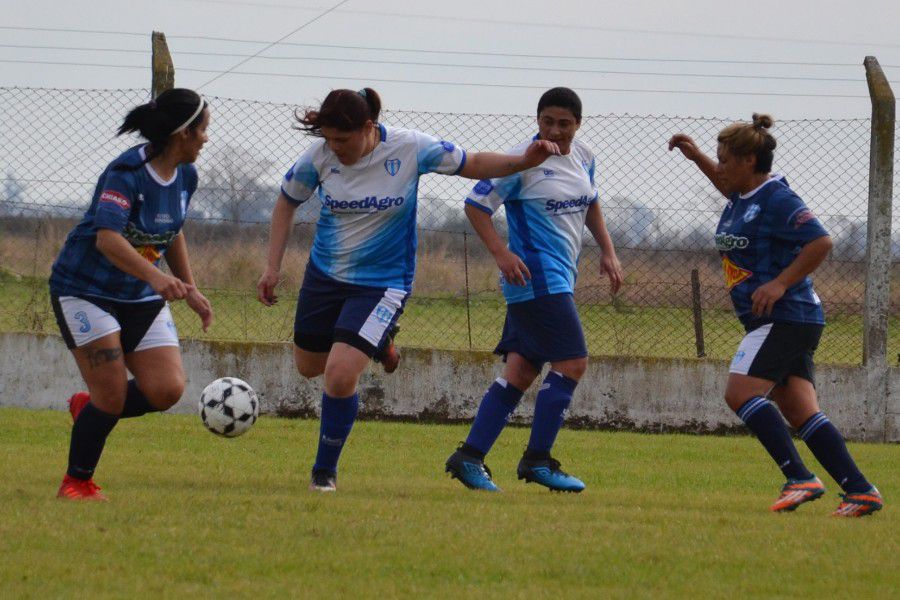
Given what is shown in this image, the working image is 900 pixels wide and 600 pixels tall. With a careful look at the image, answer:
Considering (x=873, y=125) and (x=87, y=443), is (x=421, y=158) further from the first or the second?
(x=873, y=125)

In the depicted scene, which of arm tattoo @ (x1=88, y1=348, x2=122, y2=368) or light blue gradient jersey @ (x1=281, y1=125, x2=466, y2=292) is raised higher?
light blue gradient jersey @ (x1=281, y1=125, x2=466, y2=292)

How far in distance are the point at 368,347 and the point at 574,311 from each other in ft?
3.87

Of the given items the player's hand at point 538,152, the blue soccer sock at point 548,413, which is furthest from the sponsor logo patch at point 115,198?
the blue soccer sock at point 548,413

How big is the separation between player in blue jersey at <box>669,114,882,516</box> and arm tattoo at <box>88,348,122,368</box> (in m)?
2.83

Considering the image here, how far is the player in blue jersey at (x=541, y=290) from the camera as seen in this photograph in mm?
7180

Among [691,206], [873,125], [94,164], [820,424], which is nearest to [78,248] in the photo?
[820,424]

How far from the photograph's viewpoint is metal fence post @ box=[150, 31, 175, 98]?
1084cm

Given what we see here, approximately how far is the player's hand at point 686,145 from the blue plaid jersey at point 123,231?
2525 millimetres

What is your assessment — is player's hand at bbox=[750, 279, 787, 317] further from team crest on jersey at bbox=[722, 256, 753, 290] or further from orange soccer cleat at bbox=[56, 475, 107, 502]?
orange soccer cleat at bbox=[56, 475, 107, 502]

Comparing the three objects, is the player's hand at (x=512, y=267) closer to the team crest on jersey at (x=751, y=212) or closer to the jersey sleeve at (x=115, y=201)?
the team crest on jersey at (x=751, y=212)

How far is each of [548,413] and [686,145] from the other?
5.05 ft

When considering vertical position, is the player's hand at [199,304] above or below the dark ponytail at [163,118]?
below

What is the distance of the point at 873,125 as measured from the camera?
1098cm

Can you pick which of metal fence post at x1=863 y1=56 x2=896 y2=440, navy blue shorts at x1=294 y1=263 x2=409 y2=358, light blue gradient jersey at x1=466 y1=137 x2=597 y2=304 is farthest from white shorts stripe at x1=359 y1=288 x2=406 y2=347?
metal fence post at x1=863 y1=56 x2=896 y2=440
